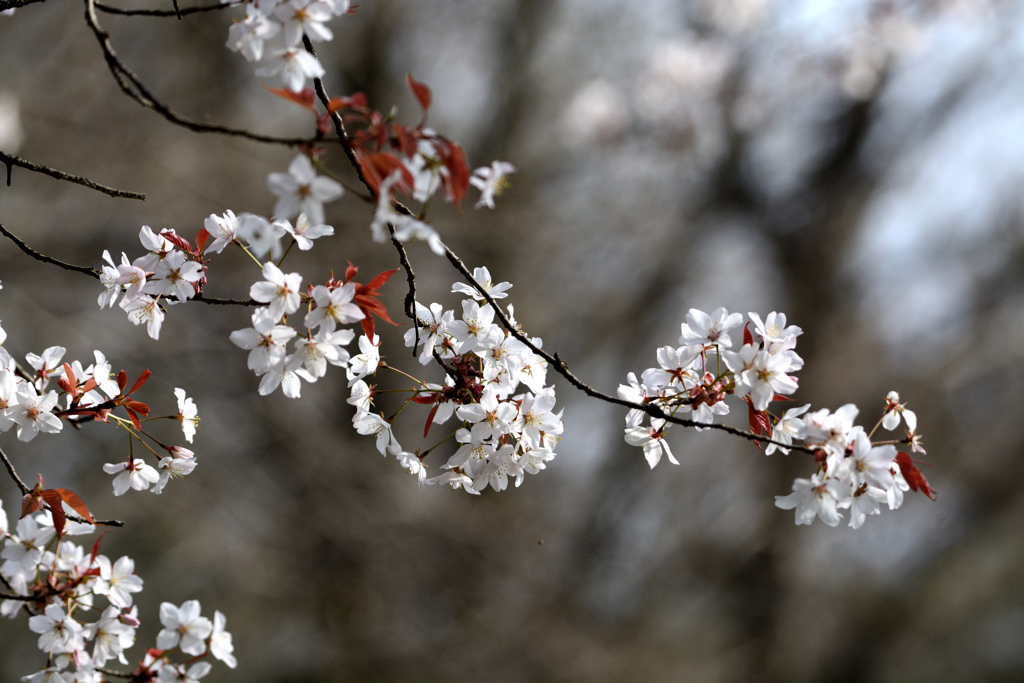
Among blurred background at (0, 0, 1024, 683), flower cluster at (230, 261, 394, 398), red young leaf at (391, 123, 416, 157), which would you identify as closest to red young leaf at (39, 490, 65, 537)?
flower cluster at (230, 261, 394, 398)

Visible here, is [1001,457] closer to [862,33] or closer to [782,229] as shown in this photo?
[782,229]

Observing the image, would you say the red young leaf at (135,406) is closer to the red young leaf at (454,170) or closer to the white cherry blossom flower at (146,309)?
the white cherry blossom flower at (146,309)

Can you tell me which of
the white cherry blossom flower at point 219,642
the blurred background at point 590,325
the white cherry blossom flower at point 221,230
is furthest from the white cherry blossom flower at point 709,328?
the blurred background at point 590,325

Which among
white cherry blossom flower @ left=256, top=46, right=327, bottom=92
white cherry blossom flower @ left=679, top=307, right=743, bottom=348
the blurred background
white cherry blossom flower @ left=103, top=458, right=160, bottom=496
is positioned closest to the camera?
white cherry blossom flower @ left=256, top=46, right=327, bottom=92

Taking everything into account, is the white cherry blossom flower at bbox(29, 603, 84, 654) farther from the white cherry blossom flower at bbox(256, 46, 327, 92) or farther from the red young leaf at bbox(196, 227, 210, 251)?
the white cherry blossom flower at bbox(256, 46, 327, 92)

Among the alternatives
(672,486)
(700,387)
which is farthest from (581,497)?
(700,387)

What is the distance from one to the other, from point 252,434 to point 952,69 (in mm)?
5580

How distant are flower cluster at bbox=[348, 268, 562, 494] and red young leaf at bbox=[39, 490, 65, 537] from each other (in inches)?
16.1

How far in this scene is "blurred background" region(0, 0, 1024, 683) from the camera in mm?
4309

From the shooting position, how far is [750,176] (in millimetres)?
5531

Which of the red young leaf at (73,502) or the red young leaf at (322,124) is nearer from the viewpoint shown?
the red young leaf at (322,124)

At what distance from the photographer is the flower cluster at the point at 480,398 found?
94 centimetres

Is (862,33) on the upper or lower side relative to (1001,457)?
upper

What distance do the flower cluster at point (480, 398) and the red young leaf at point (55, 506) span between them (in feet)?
1.34
